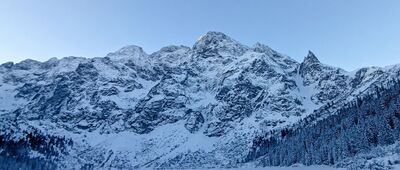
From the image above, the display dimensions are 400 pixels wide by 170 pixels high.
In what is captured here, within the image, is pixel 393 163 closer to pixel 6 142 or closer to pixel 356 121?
pixel 356 121

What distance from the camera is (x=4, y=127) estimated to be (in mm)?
185500

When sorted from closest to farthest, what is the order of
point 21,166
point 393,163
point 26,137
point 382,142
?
1. point 393,163
2. point 382,142
3. point 21,166
4. point 26,137

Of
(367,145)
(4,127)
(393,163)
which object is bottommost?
(393,163)

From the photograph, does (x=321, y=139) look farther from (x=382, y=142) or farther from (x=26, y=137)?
(x=26, y=137)

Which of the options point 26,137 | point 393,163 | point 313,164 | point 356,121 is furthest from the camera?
point 26,137

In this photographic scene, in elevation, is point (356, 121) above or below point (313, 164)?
above

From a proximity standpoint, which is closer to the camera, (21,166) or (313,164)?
(313,164)

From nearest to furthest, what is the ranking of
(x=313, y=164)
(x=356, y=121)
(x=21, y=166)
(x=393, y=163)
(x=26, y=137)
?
1. (x=393, y=163)
2. (x=313, y=164)
3. (x=21, y=166)
4. (x=356, y=121)
5. (x=26, y=137)

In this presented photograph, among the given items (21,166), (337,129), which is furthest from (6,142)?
(337,129)

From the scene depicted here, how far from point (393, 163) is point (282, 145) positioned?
113m

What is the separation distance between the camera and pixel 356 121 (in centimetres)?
16038

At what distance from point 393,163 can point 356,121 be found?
288 ft

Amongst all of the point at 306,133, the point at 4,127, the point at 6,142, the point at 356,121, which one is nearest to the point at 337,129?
the point at 356,121

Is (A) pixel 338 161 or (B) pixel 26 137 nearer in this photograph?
(A) pixel 338 161
